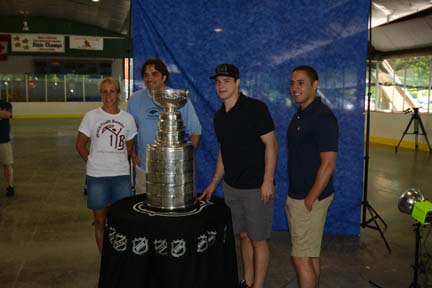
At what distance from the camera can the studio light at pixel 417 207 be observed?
2527 millimetres

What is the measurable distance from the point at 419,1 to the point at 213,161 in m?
6.65

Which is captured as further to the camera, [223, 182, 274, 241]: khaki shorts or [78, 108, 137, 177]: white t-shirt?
[78, 108, 137, 177]: white t-shirt

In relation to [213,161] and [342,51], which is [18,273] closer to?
[213,161]

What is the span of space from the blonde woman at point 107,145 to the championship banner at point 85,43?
17231mm

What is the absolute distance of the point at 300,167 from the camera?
8.13 ft

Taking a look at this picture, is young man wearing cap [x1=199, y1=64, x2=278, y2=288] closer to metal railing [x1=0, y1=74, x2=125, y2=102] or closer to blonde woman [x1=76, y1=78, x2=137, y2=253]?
blonde woman [x1=76, y1=78, x2=137, y2=253]

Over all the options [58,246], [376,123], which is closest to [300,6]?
[58,246]

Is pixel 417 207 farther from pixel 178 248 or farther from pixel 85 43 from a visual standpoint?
pixel 85 43

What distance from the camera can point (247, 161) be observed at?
2.59 m

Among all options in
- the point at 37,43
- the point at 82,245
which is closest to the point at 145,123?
the point at 82,245

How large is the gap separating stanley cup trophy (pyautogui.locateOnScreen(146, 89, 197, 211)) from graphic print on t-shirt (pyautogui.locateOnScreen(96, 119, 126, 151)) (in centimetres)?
82

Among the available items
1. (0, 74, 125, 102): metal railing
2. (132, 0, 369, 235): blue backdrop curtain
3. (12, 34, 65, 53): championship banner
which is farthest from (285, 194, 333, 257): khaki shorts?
(0, 74, 125, 102): metal railing

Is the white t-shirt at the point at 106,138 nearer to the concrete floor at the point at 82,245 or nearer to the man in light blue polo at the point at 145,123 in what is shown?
the man in light blue polo at the point at 145,123

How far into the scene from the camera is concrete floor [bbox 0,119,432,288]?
3416 millimetres
